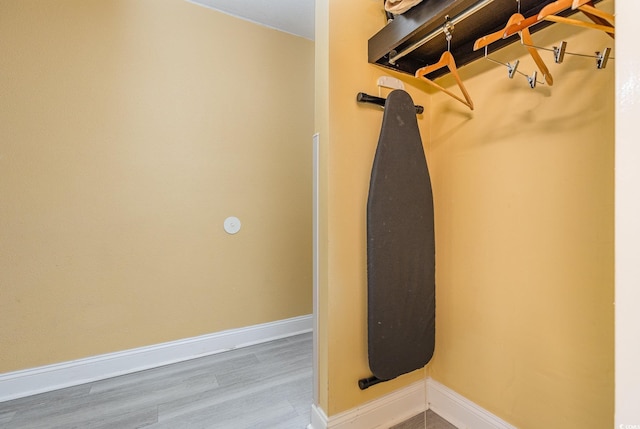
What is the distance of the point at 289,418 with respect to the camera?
1398 mm

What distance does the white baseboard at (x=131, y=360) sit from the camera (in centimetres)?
159

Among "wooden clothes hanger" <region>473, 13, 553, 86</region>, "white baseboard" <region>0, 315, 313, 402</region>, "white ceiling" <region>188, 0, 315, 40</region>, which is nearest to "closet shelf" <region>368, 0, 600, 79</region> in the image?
"wooden clothes hanger" <region>473, 13, 553, 86</region>

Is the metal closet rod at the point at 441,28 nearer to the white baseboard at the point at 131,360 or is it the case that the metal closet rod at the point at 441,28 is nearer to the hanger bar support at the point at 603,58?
the hanger bar support at the point at 603,58

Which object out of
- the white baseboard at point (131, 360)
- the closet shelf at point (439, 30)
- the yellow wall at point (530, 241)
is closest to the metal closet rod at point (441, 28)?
the closet shelf at point (439, 30)

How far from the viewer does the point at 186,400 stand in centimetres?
155

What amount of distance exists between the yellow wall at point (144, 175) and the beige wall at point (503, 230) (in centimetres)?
118

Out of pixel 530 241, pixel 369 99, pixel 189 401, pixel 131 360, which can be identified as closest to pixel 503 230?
pixel 530 241

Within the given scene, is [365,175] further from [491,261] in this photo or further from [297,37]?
[297,37]

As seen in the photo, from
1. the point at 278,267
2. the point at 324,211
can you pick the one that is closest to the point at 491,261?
the point at 324,211

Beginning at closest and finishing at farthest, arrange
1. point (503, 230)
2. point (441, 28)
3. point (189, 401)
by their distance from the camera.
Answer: point (441, 28) → point (503, 230) → point (189, 401)

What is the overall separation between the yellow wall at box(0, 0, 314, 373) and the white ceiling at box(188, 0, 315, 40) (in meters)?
0.07

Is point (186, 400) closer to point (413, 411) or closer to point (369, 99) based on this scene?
point (413, 411)

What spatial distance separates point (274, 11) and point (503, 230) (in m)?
2.26

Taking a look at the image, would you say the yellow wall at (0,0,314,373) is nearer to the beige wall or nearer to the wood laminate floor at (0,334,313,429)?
the wood laminate floor at (0,334,313,429)
